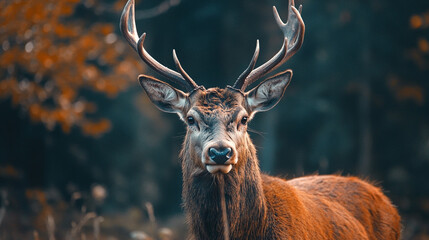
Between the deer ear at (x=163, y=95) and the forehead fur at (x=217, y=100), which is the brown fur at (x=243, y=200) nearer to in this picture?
the forehead fur at (x=217, y=100)

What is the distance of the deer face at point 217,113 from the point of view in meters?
4.30

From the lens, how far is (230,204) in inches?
179

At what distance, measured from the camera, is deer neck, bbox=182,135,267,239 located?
4.54 meters

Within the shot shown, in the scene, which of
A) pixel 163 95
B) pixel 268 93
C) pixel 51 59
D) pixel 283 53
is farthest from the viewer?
pixel 51 59

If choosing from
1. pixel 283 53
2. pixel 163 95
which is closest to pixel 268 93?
pixel 283 53

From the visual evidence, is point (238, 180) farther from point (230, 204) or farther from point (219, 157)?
point (219, 157)

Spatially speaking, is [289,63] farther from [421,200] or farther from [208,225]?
[208,225]

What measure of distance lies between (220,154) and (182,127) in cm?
1048

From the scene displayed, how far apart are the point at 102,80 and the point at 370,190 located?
689cm

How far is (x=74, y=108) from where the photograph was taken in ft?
36.8

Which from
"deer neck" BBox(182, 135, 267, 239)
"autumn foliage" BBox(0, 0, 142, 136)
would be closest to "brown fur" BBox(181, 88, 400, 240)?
"deer neck" BBox(182, 135, 267, 239)

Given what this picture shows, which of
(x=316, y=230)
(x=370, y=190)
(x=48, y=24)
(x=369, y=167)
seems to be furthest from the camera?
(x=369, y=167)

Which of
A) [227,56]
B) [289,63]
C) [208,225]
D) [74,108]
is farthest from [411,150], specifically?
[208,225]

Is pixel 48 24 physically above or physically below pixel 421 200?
above
